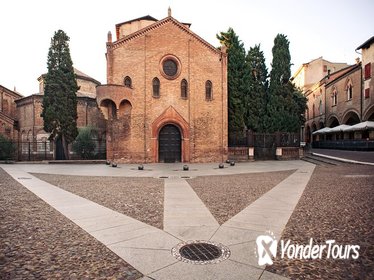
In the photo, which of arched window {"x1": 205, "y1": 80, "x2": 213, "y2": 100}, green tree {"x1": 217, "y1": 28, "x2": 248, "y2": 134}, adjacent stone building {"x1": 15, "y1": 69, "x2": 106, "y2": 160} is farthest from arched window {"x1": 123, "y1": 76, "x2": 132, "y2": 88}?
adjacent stone building {"x1": 15, "y1": 69, "x2": 106, "y2": 160}

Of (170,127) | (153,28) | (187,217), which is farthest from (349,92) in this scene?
(187,217)

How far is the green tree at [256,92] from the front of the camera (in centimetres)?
2473

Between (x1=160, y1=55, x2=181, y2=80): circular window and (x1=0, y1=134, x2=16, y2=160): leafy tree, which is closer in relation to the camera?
(x1=160, y1=55, x2=181, y2=80): circular window

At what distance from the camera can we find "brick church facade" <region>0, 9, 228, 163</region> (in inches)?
789

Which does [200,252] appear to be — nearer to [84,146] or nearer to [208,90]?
[208,90]

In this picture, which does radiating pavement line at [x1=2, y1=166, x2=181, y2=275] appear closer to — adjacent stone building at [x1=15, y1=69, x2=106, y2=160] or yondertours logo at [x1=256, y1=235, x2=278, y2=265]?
yondertours logo at [x1=256, y1=235, x2=278, y2=265]

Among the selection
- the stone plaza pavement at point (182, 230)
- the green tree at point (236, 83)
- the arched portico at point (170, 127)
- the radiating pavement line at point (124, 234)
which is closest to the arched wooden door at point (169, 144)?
the arched portico at point (170, 127)

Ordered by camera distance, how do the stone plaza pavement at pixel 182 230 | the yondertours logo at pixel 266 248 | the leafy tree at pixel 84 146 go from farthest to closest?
the leafy tree at pixel 84 146, the yondertours logo at pixel 266 248, the stone plaza pavement at pixel 182 230

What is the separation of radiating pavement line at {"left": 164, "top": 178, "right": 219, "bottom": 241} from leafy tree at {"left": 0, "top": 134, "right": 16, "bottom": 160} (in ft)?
67.8

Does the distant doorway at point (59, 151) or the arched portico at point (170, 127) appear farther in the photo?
the distant doorway at point (59, 151)

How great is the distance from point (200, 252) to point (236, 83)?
22.2 meters

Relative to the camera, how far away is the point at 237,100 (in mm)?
23875

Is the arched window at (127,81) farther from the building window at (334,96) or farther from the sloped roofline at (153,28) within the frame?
the building window at (334,96)

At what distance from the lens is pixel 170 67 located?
2133cm
